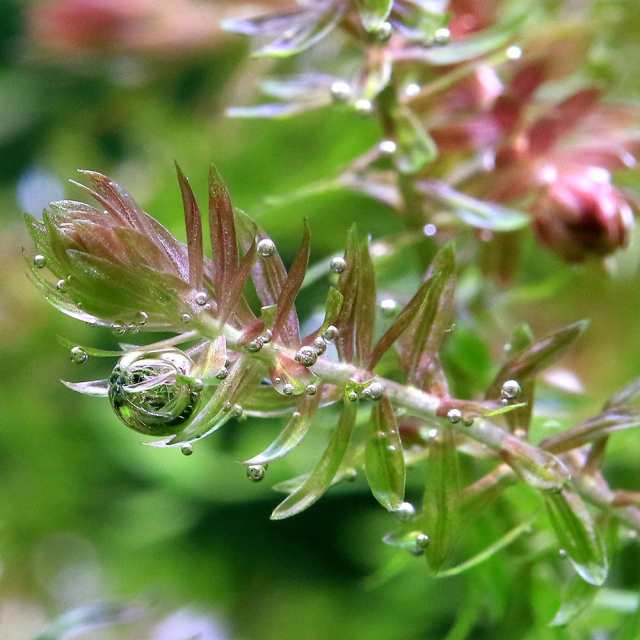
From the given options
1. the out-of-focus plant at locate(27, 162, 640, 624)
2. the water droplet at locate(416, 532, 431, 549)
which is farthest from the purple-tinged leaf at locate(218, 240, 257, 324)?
the water droplet at locate(416, 532, 431, 549)

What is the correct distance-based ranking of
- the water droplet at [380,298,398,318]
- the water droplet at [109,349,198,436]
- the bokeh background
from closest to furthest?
the water droplet at [109,349,198,436] → the water droplet at [380,298,398,318] → the bokeh background

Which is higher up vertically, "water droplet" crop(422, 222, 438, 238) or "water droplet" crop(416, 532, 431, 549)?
"water droplet" crop(422, 222, 438, 238)

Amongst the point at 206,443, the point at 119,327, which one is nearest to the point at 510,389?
the point at 119,327

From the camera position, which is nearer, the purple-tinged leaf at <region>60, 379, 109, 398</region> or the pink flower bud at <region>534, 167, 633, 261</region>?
the purple-tinged leaf at <region>60, 379, 109, 398</region>

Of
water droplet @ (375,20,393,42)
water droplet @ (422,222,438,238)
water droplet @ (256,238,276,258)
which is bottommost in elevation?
water droplet @ (422,222,438,238)

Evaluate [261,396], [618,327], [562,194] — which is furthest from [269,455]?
[618,327]

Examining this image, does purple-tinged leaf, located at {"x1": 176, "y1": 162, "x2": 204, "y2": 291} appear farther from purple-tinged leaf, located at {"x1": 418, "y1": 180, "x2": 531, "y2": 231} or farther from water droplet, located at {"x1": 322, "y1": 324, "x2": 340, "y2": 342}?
purple-tinged leaf, located at {"x1": 418, "y1": 180, "x2": 531, "y2": 231}

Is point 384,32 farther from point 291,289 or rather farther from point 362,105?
point 291,289
